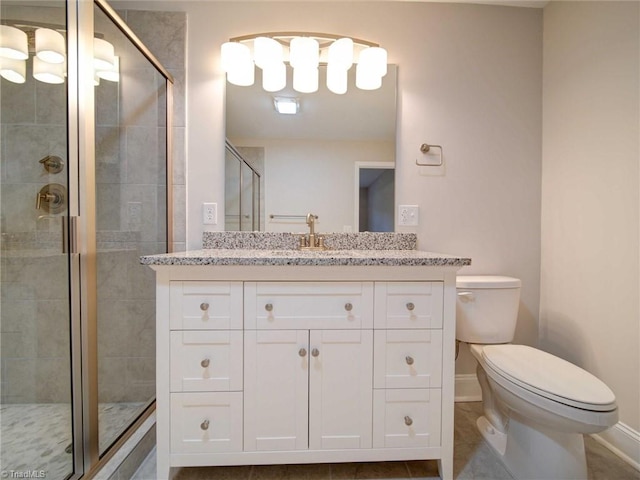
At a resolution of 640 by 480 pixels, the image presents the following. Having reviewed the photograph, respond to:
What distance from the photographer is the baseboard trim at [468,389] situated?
Answer: 1597 mm

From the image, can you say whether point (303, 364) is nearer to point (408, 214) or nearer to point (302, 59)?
point (408, 214)

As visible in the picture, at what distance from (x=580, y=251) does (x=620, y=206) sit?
270 millimetres

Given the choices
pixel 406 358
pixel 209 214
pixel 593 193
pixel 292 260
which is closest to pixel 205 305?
pixel 292 260

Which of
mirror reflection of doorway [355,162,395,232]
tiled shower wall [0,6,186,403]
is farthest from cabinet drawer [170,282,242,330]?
mirror reflection of doorway [355,162,395,232]

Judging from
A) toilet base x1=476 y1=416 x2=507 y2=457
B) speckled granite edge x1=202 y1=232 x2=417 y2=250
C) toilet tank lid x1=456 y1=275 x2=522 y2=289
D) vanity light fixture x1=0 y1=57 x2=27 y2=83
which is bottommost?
toilet base x1=476 y1=416 x2=507 y2=457

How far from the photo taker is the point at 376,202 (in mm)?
1539

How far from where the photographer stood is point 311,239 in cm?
145

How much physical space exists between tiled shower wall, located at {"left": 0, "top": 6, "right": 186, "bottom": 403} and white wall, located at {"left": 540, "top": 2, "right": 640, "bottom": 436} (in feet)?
6.64

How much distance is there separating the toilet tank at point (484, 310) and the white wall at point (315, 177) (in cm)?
67

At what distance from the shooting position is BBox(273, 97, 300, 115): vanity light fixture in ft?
4.96

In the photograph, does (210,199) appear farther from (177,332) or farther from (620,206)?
(620,206)

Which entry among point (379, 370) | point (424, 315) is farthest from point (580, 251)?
point (379, 370)

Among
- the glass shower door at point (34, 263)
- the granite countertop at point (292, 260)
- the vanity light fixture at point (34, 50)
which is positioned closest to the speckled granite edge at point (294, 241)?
the granite countertop at point (292, 260)

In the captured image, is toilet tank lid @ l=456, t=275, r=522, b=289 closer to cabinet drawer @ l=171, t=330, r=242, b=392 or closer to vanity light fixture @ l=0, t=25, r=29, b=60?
cabinet drawer @ l=171, t=330, r=242, b=392
